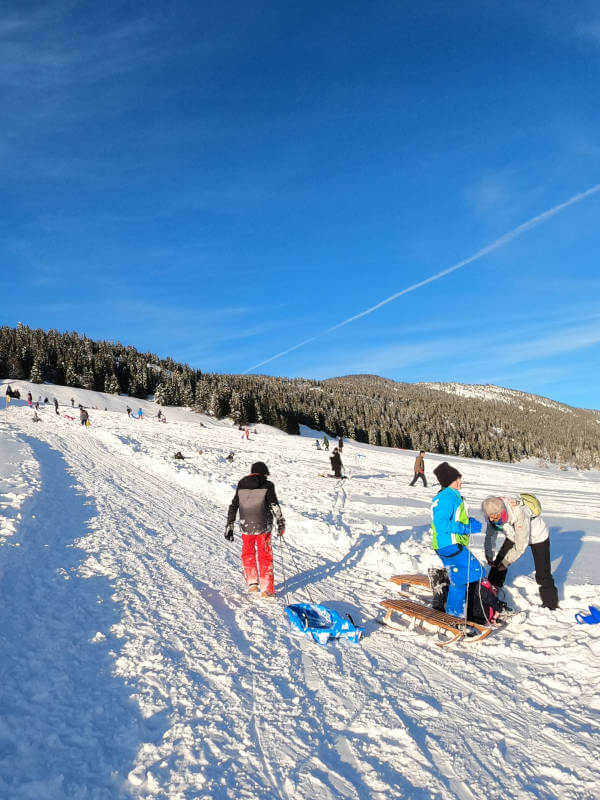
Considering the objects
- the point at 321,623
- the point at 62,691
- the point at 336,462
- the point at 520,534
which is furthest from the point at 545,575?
the point at 336,462

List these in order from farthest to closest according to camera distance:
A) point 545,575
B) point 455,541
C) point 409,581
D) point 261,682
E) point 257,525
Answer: point 409,581 < point 257,525 < point 545,575 < point 455,541 < point 261,682

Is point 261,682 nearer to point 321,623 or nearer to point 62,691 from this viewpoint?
point 321,623

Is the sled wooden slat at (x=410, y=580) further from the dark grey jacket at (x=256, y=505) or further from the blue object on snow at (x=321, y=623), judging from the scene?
the dark grey jacket at (x=256, y=505)

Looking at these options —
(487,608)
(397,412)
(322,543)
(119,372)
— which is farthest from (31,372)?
(397,412)

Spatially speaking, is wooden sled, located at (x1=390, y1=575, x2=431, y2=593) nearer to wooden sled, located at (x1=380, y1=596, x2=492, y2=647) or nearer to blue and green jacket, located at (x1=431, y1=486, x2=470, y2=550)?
wooden sled, located at (x1=380, y1=596, x2=492, y2=647)

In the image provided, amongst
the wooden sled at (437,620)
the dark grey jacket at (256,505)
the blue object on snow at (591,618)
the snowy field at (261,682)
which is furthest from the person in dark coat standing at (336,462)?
the blue object on snow at (591,618)

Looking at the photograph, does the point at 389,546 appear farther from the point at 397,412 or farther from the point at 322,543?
the point at 397,412

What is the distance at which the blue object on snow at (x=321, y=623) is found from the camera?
15.4 ft

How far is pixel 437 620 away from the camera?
15.8 feet

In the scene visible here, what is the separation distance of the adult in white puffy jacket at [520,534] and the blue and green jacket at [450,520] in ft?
1.86

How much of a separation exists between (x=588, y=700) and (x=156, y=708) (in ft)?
11.7

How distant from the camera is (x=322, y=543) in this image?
8.95 m

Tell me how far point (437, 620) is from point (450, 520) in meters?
1.10

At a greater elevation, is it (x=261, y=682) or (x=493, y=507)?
(x=493, y=507)
